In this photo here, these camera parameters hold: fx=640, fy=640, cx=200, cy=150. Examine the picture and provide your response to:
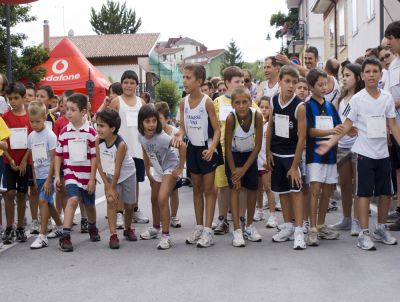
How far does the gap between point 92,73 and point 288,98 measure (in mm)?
17926

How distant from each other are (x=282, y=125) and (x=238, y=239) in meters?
1.27

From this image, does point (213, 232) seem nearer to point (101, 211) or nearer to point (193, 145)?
point (193, 145)

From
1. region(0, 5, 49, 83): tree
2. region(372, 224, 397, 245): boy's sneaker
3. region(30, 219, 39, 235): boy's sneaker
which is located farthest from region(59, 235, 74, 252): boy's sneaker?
region(0, 5, 49, 83): tree

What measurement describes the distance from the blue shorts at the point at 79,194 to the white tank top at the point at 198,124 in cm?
128

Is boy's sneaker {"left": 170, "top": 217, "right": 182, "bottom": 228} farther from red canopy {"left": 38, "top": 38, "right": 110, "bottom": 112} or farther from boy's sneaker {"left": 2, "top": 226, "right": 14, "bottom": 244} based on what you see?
red canopy {"left": 38, "top": 38, "right": 110, "bottom": 112}

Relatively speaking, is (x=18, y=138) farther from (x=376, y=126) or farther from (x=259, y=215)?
(x=376, y=126)

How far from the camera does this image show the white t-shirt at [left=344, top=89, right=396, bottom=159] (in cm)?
645

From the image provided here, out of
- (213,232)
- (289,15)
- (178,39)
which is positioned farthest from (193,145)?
(178,39)

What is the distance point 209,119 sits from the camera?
694 cm

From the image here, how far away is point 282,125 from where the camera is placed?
21.9ft

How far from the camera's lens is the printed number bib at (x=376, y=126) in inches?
254

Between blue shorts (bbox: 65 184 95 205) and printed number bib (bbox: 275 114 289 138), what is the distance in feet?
7.05

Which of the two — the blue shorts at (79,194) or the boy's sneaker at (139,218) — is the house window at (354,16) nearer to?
the boy's sneaker at (139,218)

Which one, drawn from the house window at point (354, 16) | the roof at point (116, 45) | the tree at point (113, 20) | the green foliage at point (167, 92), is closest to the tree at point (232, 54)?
the tree at point (113, 20)
